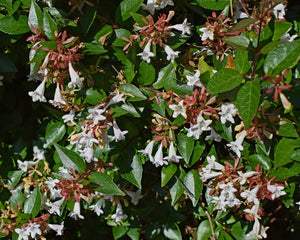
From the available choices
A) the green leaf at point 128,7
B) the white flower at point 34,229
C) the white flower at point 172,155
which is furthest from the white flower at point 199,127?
the white flower at point 34,229

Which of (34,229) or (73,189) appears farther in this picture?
(34,229)

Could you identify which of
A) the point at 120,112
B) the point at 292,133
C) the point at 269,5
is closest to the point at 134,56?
the point at 120,112

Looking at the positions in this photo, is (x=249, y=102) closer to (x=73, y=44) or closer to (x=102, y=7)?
(x=73, y=44)

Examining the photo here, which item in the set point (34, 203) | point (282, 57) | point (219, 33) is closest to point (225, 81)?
point (282, 57)

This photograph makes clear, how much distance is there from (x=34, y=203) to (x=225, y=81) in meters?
1.20

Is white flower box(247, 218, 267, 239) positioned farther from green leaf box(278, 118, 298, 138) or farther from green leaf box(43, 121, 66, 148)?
green leaf box(43, 121, 66, 148)

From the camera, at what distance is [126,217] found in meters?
2.17

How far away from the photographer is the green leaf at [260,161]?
1736 millimetres

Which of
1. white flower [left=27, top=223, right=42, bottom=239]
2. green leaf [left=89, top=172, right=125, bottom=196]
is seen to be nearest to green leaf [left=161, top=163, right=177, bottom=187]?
green leaf [left=89, top=172, right=125, bottom=196]

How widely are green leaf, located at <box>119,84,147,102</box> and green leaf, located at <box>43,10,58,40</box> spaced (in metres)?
0.38

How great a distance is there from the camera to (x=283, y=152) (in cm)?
168

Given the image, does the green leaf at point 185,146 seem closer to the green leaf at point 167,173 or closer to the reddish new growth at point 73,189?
the green leaf at point 167,173

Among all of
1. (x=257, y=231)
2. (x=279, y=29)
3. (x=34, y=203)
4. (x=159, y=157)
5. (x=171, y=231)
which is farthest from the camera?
(x=171, y=231)

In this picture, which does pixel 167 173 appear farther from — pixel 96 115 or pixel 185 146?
pixel 96 115
